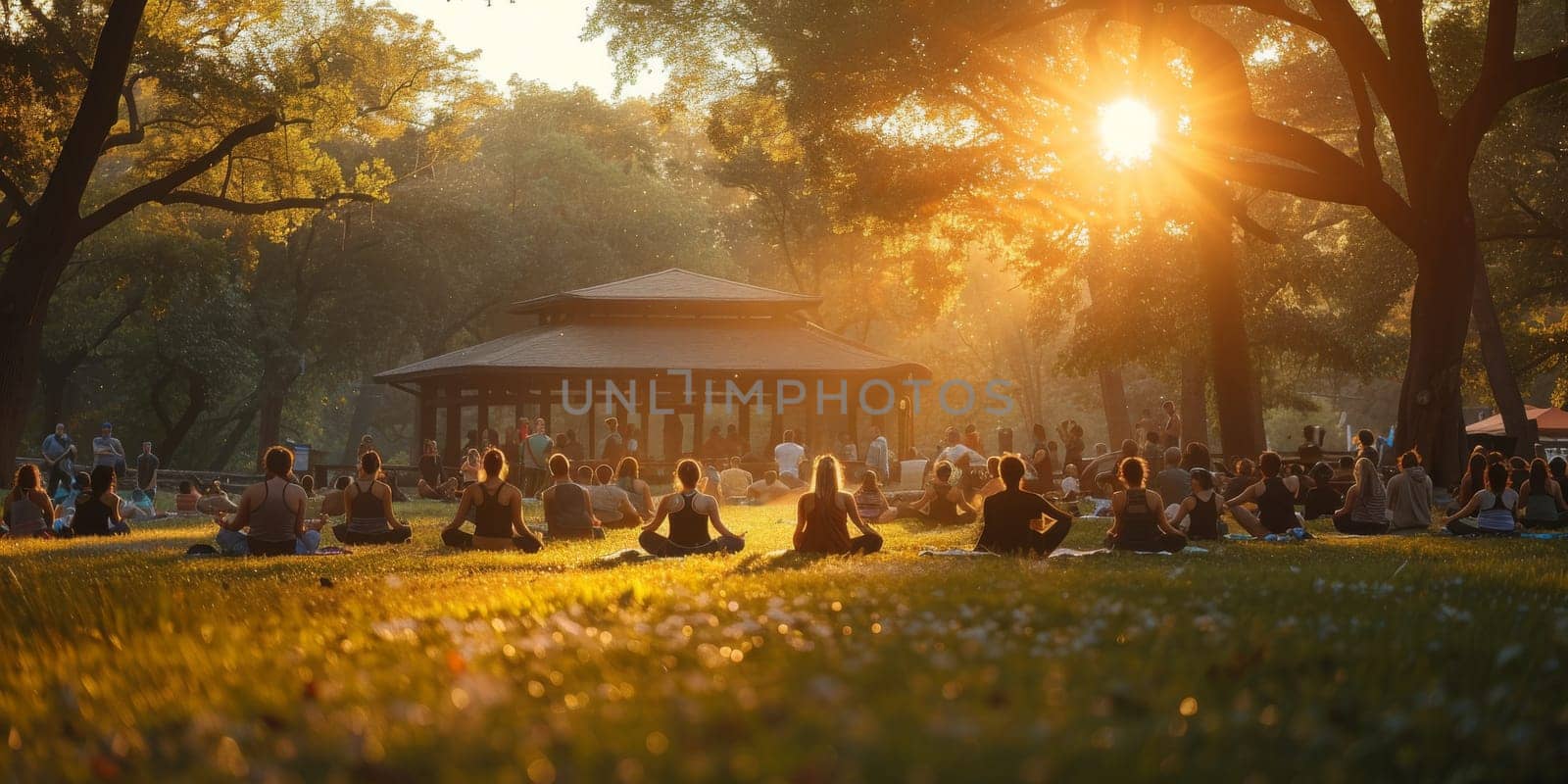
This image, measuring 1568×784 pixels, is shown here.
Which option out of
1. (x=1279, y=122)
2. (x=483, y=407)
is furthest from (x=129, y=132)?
(x=1279, y=122)

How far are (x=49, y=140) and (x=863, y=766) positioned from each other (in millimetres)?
28577

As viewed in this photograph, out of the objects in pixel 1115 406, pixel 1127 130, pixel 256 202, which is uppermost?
pixel 1127 130

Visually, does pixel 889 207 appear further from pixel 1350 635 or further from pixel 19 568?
pixel 1350 635

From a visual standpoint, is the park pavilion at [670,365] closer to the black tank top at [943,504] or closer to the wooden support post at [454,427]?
the wooden support post at [454,427]

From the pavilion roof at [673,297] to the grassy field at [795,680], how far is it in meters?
35.2

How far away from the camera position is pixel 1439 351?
23922mm

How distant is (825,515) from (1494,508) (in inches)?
359

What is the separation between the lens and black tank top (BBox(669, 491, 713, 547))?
16.0 m

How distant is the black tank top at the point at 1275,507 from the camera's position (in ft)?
59.8

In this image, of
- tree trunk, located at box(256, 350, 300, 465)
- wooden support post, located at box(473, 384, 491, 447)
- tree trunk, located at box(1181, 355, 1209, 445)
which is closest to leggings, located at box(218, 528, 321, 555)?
wooden support post, located at box(473, 384, 491, 447)

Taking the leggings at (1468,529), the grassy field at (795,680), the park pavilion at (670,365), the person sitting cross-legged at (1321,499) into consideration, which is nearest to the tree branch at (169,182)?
the park pavilion at (670,365)

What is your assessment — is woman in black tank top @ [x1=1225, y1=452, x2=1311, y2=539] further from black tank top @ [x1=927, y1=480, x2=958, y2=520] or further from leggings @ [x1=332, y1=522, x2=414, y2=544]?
leggings @ [x1=332, y1=522, x2=414, y2=544]

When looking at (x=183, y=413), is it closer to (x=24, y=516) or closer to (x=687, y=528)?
(x=24, y=516)

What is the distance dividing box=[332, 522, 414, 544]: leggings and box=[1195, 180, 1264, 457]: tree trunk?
15.5m
